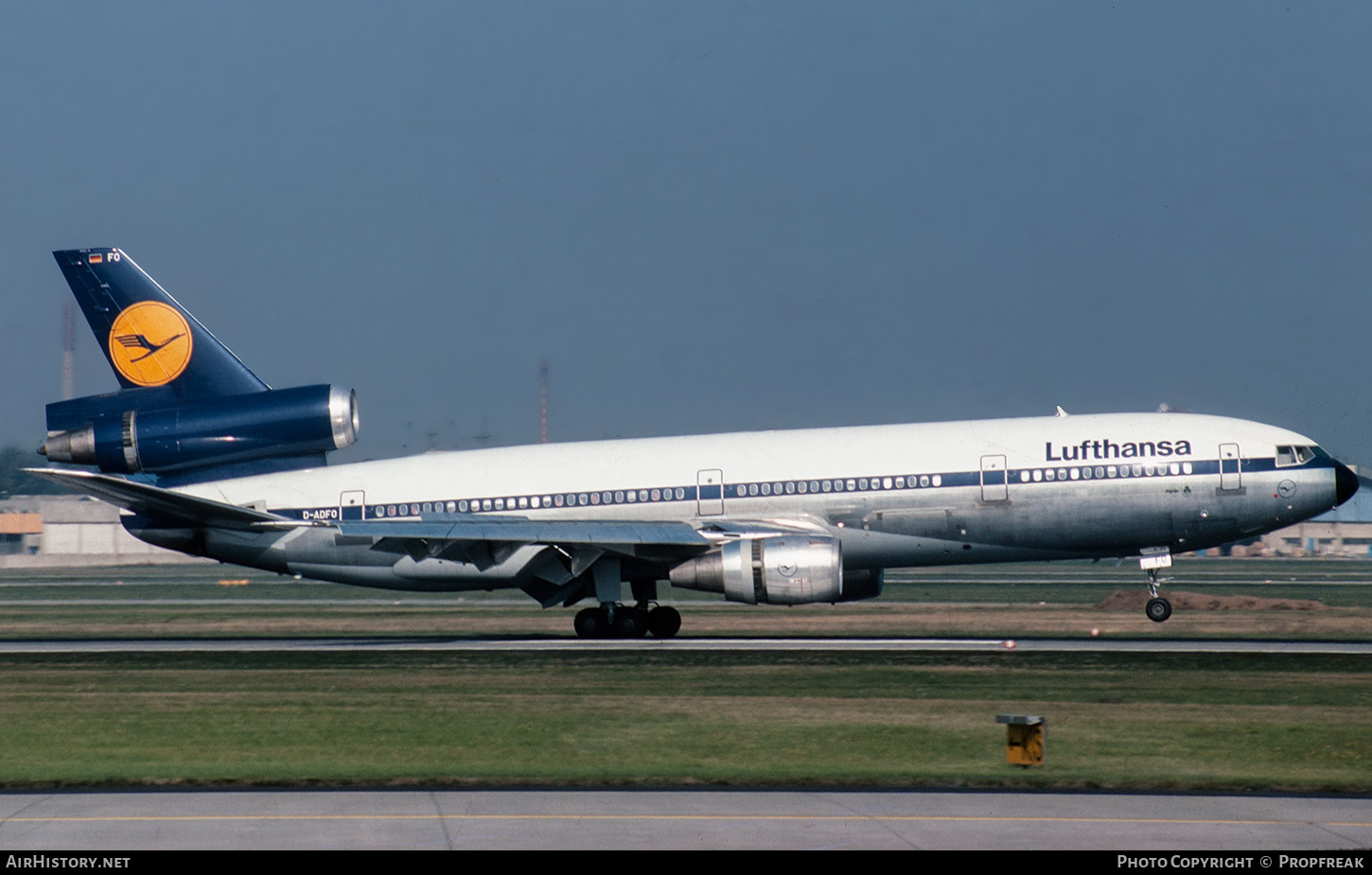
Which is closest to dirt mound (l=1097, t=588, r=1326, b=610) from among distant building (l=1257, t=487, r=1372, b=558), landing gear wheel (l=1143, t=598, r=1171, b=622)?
landing gear wheel (l=1143, t=598, r=1171, b=622)

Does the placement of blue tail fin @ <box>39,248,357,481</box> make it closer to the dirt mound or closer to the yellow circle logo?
the yellow circle logo

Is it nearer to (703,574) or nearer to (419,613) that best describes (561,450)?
(703,574)

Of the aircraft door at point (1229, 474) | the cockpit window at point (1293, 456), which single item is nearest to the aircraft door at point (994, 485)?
the aircraft door at point (1229, 474)

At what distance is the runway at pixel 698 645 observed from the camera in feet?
113

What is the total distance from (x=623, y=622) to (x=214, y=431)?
1222cm

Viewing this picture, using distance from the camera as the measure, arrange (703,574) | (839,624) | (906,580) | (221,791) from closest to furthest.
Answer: (221,791) < (703,574) < (839,624) < (906,580)

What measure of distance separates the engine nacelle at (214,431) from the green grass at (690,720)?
7774 millimetres

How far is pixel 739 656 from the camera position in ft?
109

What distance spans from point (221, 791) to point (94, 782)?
2.02 meters

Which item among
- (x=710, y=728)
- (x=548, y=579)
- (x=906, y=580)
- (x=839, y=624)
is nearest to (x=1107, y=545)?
(x=839, y=624)

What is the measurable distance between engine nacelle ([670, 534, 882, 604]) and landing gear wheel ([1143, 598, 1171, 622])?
333 inches

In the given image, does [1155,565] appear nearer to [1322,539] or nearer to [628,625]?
[628,625]

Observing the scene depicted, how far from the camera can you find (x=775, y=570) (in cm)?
3503

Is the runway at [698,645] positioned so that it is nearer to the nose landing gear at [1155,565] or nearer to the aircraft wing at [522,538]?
the nose landing gear at [1155,565]
